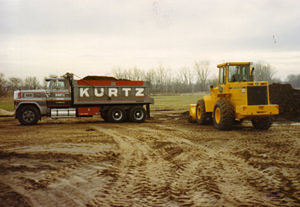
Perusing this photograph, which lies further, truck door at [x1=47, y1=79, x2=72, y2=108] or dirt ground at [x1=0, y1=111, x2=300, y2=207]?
truck door at [x1=47, y1=79, x2=72, y2=108]

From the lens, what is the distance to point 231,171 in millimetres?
6168

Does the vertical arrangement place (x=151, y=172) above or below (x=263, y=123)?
below

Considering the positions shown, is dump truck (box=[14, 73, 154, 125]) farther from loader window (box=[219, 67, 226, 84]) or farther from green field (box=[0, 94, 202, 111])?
green field (box=[0, 94, 202, 111])

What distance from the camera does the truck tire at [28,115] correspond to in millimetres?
15453

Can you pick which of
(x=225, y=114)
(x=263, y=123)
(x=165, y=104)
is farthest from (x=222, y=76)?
(x=165, y=104)

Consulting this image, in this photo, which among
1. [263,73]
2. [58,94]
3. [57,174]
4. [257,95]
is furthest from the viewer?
[263,73]

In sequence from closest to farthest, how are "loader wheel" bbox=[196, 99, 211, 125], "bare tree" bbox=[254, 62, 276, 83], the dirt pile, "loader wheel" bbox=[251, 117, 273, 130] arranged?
"loader wheel" bbox=[251, 117, 273, 130]
"loader wheel" bbox=[196, 99, 211, 125]
the dirt pile
"bare tree" bbox=[254, 62, 276, 83]

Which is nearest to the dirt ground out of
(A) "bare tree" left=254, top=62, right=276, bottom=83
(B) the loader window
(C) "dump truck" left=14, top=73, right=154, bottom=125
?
(B) the loader window

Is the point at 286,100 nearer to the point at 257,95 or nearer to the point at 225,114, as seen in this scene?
the point at 257,95

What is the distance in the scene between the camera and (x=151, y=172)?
6.13 metres

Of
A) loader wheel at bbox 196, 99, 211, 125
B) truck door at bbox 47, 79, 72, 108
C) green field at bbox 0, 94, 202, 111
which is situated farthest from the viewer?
green field at bbox 0, 94, 202, 111

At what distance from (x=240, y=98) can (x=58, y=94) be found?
10.3 m

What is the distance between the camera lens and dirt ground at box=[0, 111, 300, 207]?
460 cm

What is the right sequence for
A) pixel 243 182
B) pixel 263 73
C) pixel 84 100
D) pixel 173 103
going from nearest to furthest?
pixel 243 182
pixel 84 100
pixel 173 103
pixel 263 73
